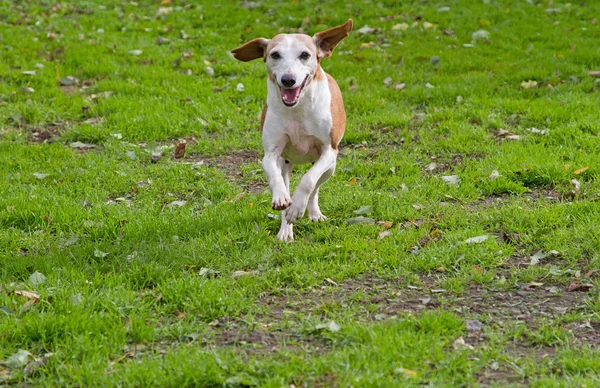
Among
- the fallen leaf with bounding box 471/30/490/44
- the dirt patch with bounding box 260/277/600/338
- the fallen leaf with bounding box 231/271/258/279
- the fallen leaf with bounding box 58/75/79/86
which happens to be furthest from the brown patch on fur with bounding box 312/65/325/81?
the fallen leaf with bounding box 471/30/490/44

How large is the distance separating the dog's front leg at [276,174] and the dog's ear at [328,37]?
0.71 meters

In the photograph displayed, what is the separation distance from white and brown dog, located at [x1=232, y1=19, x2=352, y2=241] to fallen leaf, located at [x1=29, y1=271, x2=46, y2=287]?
154 cm

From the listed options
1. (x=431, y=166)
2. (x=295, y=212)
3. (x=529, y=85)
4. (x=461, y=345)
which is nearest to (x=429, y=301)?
(x=461, y=345)

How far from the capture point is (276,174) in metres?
5.51

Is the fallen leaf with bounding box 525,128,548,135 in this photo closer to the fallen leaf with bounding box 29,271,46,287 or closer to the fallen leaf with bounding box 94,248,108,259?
the fallen leaf with bounding box 94,248,108,259

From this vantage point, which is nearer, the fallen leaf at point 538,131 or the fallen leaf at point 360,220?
the fallen leaf at point 360,220

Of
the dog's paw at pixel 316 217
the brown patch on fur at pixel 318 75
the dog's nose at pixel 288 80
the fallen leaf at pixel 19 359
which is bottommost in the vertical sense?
the dog's paw at pixel 316 217

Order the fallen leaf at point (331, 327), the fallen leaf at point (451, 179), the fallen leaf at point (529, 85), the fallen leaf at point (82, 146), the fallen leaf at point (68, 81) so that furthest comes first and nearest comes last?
the fallen leaf at point (68, 81) → the fallen leaf at point (529, 85) → the fallen leaf at point (82, 146) → the fallen leaf at point (451, 179) → the fallen leaf at point (331, 327)

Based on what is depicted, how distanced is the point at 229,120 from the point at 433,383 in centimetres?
567

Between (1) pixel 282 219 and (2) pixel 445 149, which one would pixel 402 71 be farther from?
(1) pixel 282 219

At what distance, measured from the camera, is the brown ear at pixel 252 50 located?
229 inches

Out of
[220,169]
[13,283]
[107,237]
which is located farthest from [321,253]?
[220,169]

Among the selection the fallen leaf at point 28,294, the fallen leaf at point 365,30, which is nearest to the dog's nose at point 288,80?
A: the fallen leaf at point 28,294

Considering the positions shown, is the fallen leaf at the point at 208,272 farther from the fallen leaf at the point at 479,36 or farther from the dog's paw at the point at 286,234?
the fallen leaf at the point at 479,36
